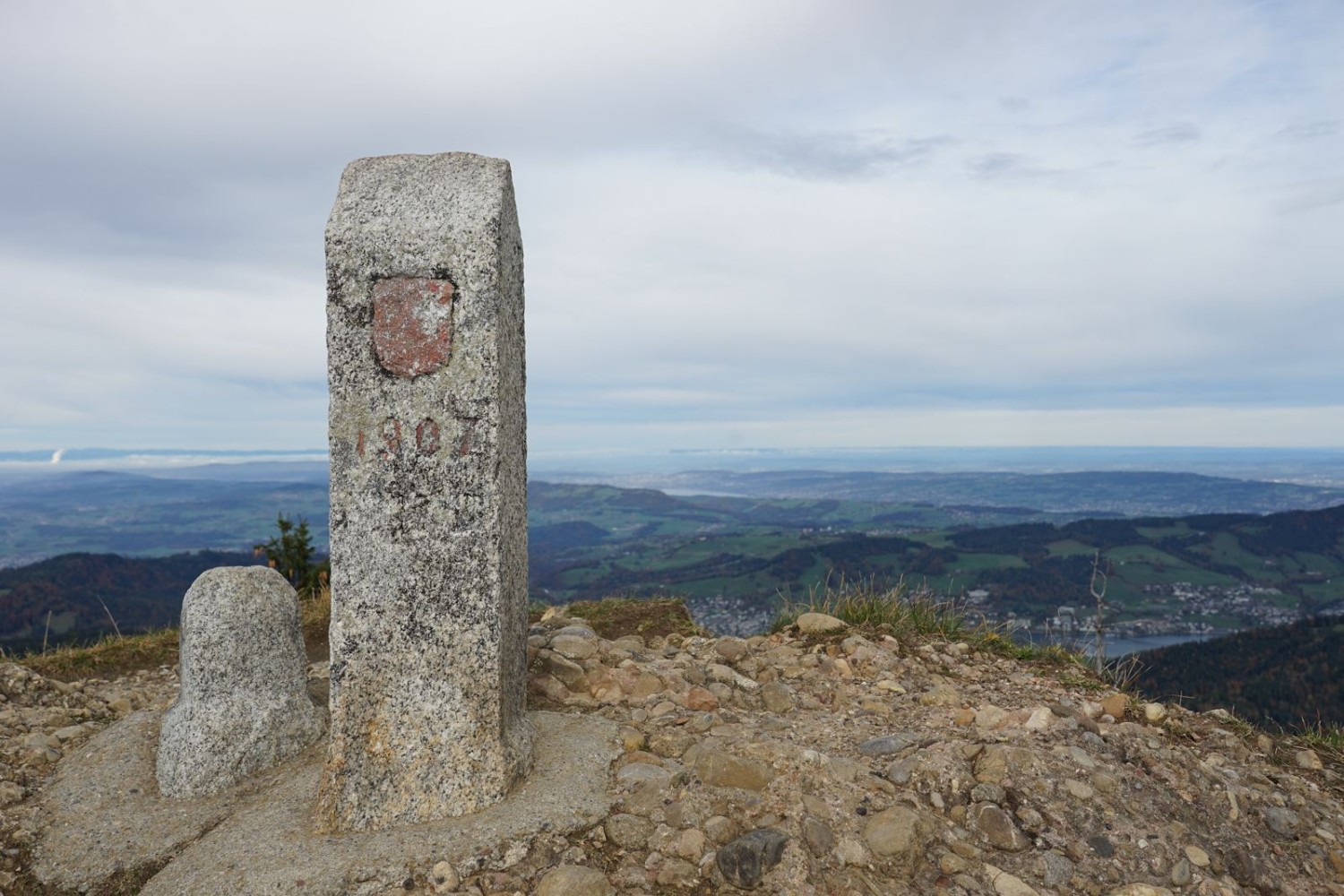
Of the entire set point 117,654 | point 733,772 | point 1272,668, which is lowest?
point 1272,668

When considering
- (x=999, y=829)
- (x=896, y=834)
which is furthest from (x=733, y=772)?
(x=999, y=829)

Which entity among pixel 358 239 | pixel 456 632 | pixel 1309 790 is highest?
pixel 358 239

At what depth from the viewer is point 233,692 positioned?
5691 mm

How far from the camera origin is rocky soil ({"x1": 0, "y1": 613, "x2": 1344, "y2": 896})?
4.07 metres

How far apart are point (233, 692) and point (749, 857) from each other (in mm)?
4152

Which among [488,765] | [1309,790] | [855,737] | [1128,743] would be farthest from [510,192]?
[1309,790]

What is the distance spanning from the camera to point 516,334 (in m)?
5.26

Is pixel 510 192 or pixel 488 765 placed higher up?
pixel 510 192

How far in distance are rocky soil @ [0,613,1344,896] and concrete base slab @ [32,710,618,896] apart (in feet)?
0.44

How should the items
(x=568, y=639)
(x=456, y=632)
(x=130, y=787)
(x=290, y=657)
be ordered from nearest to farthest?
(x=456, y=632) → (x=130, y=787) → (x=290, y=657) → (x=568, y=639)

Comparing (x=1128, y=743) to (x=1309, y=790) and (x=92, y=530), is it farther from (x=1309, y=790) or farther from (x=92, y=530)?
(x=92, y=530)

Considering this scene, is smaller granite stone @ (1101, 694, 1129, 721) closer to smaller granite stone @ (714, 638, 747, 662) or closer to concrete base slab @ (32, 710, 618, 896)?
smaller granite stone @ (714, 638, 747, 662)

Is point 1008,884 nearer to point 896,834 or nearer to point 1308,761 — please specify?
point 896,834

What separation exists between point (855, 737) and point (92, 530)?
23313 cm
